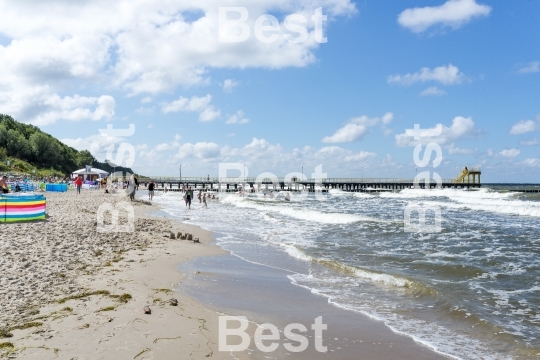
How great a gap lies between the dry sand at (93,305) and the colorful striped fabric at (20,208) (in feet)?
7.27


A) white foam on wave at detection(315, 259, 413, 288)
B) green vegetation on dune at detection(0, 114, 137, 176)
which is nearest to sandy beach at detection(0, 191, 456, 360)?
white foam on wave at detection(315, 259, 413, 288)

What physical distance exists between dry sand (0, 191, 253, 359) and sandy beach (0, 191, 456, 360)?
11 millimetres

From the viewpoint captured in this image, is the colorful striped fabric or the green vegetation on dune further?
the green vegetation on dune

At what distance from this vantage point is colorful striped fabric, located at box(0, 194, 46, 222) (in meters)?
12.5

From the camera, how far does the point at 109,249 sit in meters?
10.2

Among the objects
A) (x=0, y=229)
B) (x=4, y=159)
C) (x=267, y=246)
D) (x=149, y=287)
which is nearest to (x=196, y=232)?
(x=267, y=246)

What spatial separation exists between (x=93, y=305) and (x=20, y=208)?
29.5 ft

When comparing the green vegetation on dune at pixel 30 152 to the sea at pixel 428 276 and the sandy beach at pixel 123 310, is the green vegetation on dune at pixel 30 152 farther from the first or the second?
the sandy beach at pixel 123 310

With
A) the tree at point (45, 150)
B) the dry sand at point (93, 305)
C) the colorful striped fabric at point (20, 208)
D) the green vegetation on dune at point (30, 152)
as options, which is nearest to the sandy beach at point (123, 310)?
the dry sand at point (93, 305)

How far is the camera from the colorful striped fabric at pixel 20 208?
12547 mm

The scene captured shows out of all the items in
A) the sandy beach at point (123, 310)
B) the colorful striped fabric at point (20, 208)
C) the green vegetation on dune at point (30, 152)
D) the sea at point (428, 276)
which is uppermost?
the green vegetation on dune at point (30, 152)

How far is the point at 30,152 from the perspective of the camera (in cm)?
7631

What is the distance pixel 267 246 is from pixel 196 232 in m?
4.04

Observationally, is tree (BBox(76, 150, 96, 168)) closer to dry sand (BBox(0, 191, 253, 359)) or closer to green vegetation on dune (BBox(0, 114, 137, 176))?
green vegetation on dune (BBox(0, 114, 137, 176))
